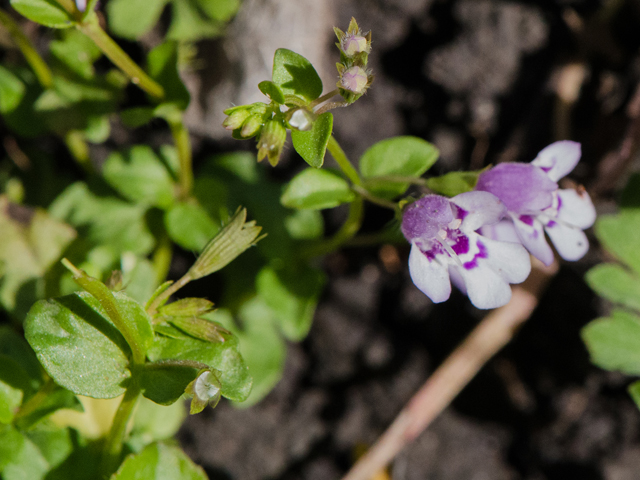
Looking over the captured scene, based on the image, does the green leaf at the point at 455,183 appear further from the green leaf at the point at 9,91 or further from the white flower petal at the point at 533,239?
the green leaf at the point at 9,91

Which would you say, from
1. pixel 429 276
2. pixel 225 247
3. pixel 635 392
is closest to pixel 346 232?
pixel 429 276

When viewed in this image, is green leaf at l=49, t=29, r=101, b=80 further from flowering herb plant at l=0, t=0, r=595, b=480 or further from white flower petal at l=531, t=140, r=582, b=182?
white flower petal at l=531, t=140, r=582, b=182

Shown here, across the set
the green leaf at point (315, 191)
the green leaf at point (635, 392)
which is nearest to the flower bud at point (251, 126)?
the green leaf at point (315, 191)

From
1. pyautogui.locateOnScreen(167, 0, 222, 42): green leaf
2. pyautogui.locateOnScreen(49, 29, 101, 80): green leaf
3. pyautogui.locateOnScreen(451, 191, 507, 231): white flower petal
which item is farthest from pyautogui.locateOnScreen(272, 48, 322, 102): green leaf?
pyautogui.locateOnScreen(167, 0, 222, 42): green leaf

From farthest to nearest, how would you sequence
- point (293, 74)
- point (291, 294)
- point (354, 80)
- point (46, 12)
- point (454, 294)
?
point (454, 294)
point (291, 294)
point (46, 12)
point (293, 74)
point (354, 80)

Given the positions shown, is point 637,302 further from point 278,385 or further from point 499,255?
point 278,385

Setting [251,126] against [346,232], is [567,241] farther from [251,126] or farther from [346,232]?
[251,126]

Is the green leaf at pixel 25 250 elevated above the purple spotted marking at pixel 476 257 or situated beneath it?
situated beneath
